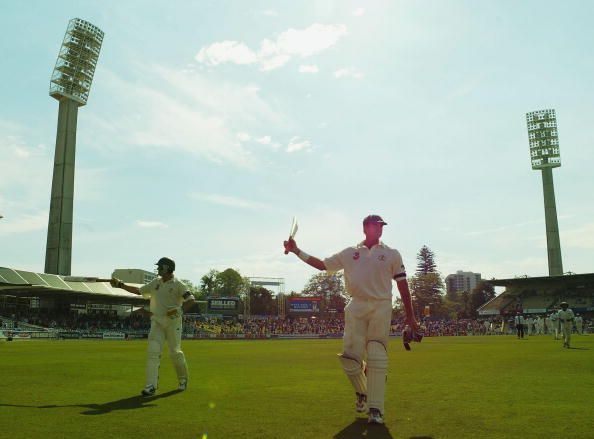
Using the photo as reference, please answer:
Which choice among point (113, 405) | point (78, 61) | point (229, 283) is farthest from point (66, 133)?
point (229, 283)

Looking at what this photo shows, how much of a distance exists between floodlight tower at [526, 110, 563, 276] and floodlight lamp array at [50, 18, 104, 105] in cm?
7435

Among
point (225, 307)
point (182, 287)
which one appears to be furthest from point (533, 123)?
point (182, 287)

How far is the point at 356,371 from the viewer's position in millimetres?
6211

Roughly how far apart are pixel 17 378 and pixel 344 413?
7.88 metres

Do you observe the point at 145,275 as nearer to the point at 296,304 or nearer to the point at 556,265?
the point at 296,304

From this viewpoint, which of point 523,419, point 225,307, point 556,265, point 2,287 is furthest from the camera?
point 556,265

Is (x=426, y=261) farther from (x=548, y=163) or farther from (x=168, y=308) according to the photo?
(x=168, y=308)

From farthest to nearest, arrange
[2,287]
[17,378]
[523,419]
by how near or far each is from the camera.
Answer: [2,287]
[17,378]
[523,419]

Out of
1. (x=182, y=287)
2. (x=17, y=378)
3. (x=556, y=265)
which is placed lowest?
(x=17, y=378)

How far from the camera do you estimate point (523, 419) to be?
5684 mm

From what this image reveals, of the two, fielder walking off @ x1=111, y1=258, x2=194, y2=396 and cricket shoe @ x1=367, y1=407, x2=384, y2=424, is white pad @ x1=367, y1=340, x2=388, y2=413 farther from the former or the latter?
fielder walking off @ x1=111, y1=258, x2=194, y2=396

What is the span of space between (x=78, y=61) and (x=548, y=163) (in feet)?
263

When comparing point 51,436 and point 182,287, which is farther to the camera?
point 182,287

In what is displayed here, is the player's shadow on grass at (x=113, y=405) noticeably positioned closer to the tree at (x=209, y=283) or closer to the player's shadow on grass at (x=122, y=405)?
the player's shadow on grass at (x=122, y=405)
